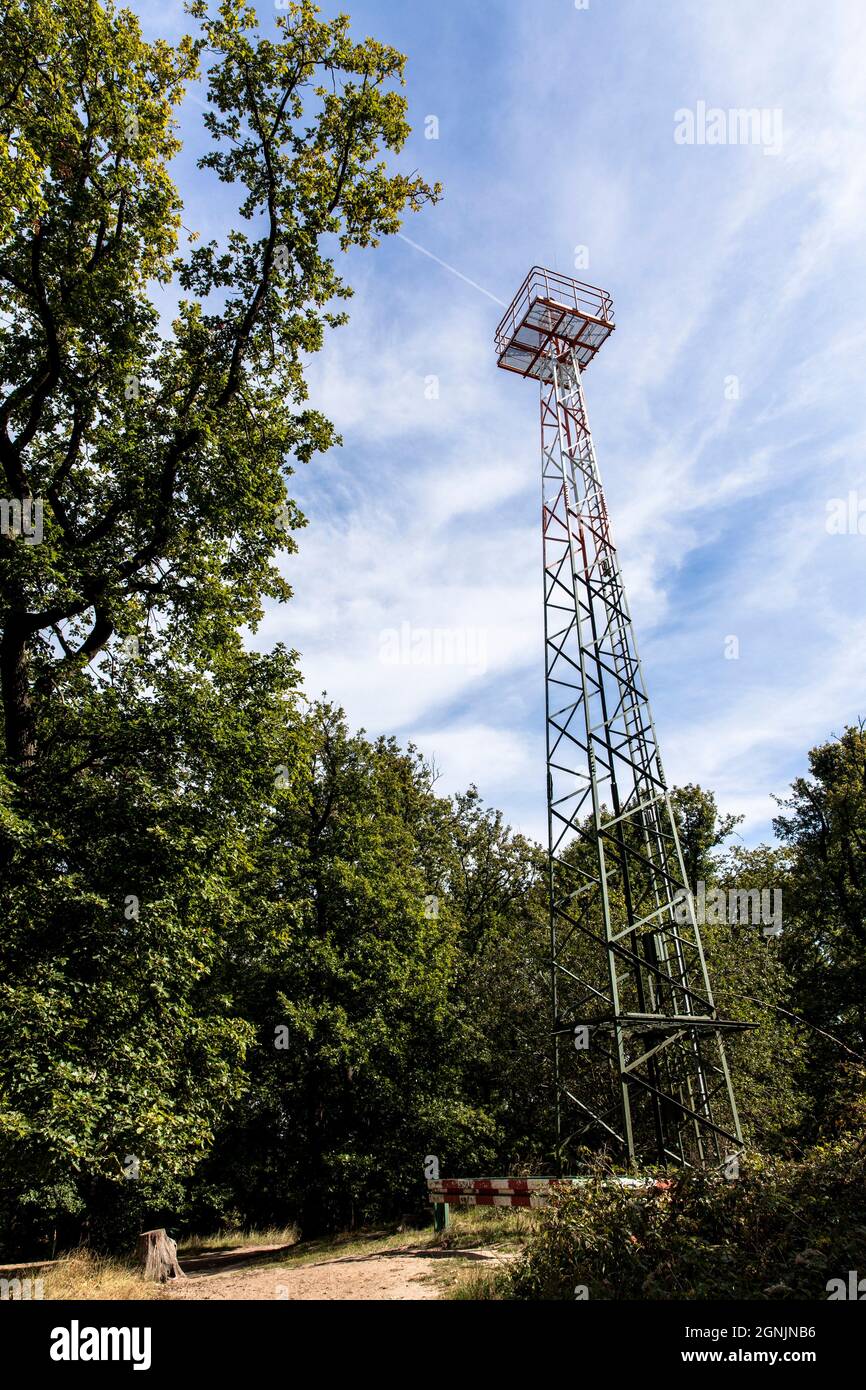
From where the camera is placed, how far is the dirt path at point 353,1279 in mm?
9281

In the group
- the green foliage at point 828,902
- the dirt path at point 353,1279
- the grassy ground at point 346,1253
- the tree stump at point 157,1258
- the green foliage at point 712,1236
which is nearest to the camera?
the green foliage at point 712,1236

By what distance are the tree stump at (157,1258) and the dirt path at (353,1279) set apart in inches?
13.2

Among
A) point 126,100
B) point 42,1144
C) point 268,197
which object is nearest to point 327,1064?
point 42,1144

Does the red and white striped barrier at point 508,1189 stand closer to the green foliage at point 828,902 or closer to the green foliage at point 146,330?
the green foliage at point 146,330

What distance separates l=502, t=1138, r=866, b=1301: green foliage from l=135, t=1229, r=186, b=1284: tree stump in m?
7.08

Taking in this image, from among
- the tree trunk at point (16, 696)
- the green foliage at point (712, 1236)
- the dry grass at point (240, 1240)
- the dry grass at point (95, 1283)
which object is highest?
the tree trunk at point (16, 696)

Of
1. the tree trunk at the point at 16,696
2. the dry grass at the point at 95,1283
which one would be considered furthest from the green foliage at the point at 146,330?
the dry grass at the point at 95,1283

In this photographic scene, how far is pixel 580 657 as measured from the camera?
14539 mm

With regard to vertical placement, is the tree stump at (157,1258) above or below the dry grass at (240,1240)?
above

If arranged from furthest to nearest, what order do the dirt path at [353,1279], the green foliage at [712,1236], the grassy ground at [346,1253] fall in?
the dirt path at [353,1279] → the grassy ground at [346,1253] → the green foliage at [712,1236]

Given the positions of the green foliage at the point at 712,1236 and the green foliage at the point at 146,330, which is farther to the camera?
the green foliage at the point at 146,330

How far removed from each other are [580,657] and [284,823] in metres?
11.5
